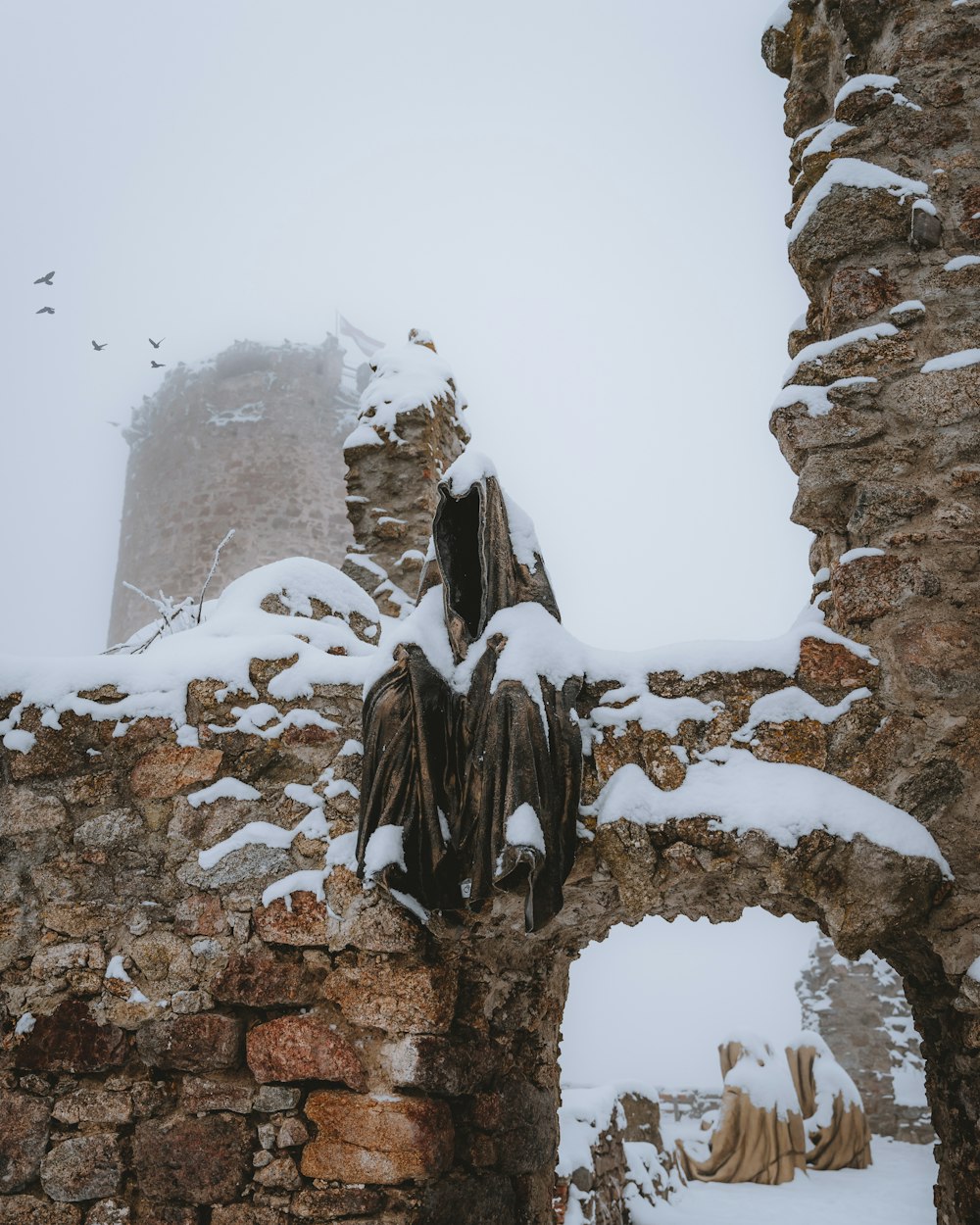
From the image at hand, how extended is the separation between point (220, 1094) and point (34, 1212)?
2.01 feet

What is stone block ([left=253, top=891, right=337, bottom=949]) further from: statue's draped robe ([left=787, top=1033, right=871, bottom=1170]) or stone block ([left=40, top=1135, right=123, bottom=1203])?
statue's draped robe ([left=787, top=1033, right=871, bottom=1170])

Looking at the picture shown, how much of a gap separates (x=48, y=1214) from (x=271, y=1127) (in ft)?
2.25

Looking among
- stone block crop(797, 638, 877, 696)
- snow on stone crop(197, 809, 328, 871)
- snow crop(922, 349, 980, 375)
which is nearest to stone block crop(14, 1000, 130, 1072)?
snow on stone crop(197, 809, 328, 871)

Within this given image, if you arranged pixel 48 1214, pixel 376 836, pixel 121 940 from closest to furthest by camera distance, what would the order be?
pixel 376 836
pixel 48 1214
pixel 121 940

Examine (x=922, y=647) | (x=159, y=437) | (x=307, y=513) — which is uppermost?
(x=159, y=437)

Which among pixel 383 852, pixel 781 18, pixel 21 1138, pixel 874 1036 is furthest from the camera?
pixel 874 1036

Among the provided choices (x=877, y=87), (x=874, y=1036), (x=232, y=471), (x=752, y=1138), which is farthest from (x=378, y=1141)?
(x=232, y=471)

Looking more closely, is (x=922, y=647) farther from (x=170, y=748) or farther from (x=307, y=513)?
(x=307, y=513)

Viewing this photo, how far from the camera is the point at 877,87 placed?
3.24 m

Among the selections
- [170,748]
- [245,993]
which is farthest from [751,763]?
[170,748]

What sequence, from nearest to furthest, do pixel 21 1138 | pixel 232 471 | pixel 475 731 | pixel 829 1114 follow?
1. pixel 475 731
2. pixel 21 1138
3. pixel 829 1114
4. pixel 232 471

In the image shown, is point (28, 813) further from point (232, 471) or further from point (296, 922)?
point (232, 471)

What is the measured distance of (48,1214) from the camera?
269 centimetres

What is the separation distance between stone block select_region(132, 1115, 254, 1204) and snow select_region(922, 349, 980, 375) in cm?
298
